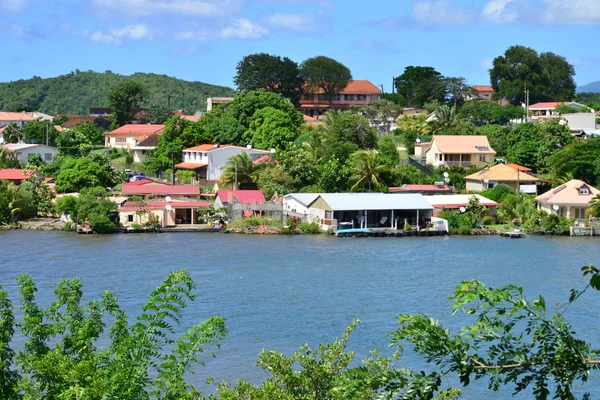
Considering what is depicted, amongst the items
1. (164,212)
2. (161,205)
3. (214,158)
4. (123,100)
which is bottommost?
(164,212)

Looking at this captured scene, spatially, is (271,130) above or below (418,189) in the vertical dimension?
above

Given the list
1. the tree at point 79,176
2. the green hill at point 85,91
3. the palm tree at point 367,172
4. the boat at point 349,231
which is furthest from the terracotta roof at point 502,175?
the green hill at point 85,91

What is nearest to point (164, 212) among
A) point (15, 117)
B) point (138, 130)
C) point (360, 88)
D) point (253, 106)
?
point (253, 106)

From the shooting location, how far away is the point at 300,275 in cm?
2333

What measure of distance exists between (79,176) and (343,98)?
29170 mm

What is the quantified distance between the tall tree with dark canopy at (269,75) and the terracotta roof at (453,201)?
901 inches

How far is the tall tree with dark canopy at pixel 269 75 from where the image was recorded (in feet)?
182

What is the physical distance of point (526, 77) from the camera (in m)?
61.5

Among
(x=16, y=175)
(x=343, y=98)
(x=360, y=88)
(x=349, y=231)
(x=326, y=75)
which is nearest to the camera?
(x=349, y=231)

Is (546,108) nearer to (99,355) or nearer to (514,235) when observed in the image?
(514,235)

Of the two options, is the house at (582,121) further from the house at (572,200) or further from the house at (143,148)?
the house at (143,148)

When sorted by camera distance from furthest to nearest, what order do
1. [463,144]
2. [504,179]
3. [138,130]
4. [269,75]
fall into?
1. [269,75]
2. [138,130]
3. [463,144]
4. [504,179]

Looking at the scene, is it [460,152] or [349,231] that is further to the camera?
[460,152]

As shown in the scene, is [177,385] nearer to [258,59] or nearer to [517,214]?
[517,214]
